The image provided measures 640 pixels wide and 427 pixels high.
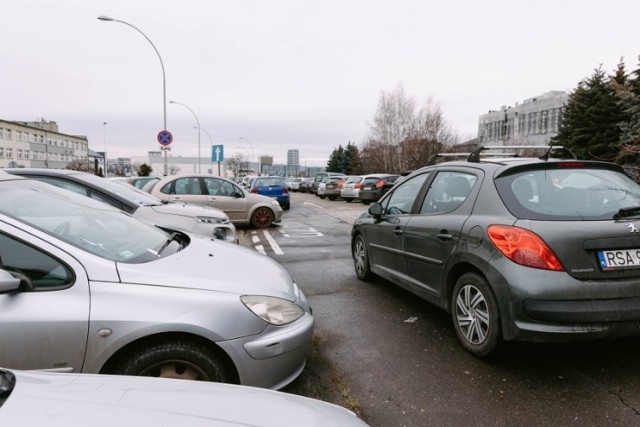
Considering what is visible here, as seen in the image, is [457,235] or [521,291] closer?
[521,291]

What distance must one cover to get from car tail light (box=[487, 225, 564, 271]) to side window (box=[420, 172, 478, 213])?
72 cm

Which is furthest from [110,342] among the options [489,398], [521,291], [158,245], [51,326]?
[521,291]

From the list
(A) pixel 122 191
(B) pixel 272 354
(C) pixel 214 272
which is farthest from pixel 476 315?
(A) pixel 122 191

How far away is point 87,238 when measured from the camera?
8.96ft

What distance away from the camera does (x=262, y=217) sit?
1229cm

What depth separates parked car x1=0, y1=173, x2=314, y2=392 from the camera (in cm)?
219

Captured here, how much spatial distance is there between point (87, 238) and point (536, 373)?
10.9 feet

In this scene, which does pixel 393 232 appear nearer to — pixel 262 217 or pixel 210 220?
pixel 210 220

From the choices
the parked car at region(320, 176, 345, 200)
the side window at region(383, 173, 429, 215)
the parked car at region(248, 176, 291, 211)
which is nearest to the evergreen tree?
the parked car at region(320, 176, 345, 200)

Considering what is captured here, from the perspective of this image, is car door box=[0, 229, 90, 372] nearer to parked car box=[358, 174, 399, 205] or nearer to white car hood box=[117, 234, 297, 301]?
white car hood box=[117, 234, 297, 301]

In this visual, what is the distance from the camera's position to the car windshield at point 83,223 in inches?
101

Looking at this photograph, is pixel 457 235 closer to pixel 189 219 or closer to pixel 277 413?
pixel 277 413

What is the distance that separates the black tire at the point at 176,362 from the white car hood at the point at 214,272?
0.35 meters

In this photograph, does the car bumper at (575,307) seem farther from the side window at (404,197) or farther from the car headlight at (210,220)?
the car headlight at (210,220)
